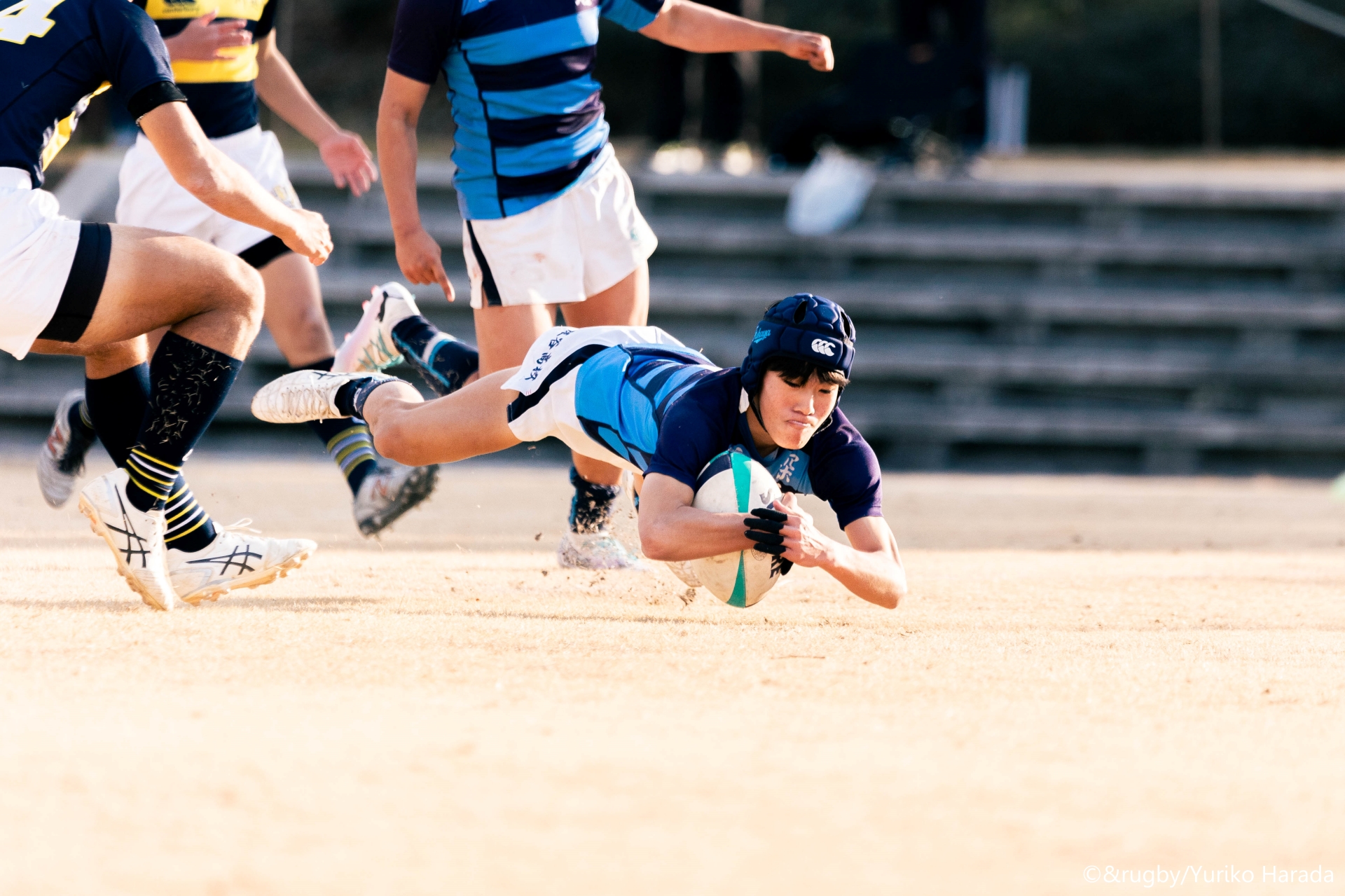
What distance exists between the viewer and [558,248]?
495 centimetres

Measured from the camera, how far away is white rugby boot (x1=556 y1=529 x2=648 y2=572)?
5.18m

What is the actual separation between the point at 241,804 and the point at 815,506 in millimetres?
5441

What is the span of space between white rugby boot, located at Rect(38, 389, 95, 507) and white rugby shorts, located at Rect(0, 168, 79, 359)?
1897 millimetres

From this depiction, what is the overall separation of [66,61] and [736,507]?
2.05m

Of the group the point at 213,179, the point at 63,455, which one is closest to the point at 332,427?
the point at 63,455

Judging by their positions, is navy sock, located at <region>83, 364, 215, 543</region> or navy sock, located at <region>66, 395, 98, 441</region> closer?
navy sock, located at <region>83, 364, 215, 543</region>

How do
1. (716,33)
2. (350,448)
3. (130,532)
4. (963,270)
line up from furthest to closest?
(963,270)
(350,448)
(716,33)
(130,532)

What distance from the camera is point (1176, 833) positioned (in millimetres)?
2465

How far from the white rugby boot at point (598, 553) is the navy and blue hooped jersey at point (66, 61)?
2.08 m

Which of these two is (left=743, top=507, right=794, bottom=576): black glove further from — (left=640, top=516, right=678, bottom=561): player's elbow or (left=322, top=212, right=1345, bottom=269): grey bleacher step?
(left=322, top=212, right=1345, bottom=269): grey bleacher step

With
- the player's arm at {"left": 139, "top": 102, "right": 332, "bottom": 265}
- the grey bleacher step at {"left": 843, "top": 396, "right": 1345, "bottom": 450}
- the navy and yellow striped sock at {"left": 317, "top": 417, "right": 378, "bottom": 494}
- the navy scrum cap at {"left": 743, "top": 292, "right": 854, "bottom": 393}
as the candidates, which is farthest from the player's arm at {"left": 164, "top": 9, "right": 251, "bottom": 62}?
the grey bleacher step at {"left": 843, "top": 396, "right": 1345, "bottom": 450}

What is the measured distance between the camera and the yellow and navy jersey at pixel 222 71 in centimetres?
498

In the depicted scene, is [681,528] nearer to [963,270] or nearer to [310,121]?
[310,121]

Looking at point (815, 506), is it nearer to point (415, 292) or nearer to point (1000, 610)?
point (1000, 610)
